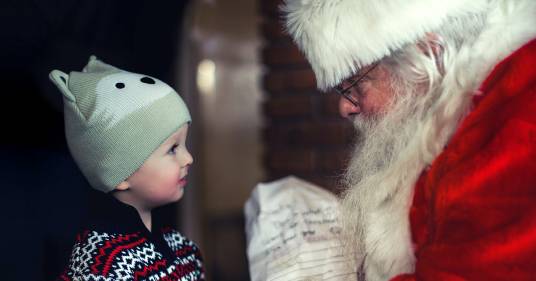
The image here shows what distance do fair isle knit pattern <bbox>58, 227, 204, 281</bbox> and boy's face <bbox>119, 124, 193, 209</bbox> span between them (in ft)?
0.26

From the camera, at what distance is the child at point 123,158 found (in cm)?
99

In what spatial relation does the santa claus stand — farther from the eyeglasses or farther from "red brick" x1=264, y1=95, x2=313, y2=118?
"red brick" x1=264, y1=95, x2=313, y2=118

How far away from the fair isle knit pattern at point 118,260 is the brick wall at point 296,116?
2.95ft

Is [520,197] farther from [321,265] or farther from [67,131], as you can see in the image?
[67,131]

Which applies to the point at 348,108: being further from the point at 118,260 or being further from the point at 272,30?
the point at 272,30

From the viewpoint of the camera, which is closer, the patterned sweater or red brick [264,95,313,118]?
the patterned sweater

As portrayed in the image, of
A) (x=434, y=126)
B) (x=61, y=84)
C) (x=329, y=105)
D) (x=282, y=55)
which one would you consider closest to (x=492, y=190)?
(x=434, y=126)

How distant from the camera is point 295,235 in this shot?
3.89 ft

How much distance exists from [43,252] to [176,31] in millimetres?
666

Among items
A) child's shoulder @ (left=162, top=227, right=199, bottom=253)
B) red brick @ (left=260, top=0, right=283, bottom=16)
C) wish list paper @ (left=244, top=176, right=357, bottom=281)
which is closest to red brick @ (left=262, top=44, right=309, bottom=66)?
red brick @ (left=260, top=0, right=283, bottom=16)

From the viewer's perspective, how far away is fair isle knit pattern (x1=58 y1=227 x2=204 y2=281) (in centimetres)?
97

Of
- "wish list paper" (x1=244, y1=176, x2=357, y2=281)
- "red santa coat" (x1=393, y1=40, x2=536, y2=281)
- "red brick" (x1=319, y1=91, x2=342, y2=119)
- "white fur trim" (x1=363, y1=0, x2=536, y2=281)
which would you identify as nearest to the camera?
"red santa coat" (x1=393, y1=40, x2=536, y2=281)

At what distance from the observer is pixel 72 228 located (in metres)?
1.08

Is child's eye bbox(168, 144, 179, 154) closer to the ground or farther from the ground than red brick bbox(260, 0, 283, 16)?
closer to the ground
